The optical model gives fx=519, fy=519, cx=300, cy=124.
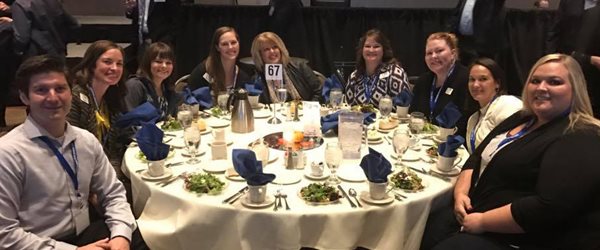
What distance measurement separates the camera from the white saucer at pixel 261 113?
10.8 ft

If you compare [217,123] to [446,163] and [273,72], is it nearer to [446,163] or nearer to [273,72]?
[273,72]

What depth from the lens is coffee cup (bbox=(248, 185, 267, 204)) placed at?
1955 millimetres

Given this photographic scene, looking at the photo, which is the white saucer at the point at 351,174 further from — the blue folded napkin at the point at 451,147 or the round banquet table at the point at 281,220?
the blue folded napkin at the point at 451,147

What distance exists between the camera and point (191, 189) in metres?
2.08

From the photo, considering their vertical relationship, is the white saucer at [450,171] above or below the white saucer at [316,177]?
below

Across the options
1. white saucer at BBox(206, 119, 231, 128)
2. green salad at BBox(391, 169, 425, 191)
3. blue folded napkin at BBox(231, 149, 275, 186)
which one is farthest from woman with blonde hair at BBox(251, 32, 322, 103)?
blue folded napkin at BBox(231, 149, 275, 186)

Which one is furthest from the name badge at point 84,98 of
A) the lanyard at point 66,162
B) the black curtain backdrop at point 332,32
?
the black curtain backdrop at point 332,32

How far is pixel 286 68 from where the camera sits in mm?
4066

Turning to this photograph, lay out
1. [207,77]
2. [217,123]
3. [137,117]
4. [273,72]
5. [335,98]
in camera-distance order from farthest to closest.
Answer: [207,77]
[273,72]
[335,98]
[217,123]
[137,117]

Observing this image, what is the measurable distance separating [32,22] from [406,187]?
3.75 metres

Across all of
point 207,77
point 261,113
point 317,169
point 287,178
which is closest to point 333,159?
point 317,169

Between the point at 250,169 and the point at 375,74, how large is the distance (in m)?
2.11

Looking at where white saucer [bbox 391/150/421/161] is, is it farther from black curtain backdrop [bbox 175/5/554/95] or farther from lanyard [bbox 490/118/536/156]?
black curtain backdrop [bbox 175/5/554/95]

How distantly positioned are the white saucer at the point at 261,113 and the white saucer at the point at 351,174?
1.09 m
